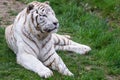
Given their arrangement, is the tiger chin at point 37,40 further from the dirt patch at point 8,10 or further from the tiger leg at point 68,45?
the dirt patch at point 8,10

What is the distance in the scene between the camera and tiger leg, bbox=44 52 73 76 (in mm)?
5774

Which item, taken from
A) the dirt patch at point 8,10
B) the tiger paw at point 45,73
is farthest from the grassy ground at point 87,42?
the dirt patch at point 8,10

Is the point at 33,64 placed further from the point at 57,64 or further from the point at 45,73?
the point at 57,64

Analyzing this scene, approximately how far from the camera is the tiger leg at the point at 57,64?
227 inches

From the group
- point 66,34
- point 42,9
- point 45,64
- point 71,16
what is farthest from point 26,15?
point 71,16

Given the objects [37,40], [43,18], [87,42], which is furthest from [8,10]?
[43,18]

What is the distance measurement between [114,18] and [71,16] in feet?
2.78

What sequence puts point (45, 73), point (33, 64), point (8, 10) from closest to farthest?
point (45, 73)
point (33, 64)
point (8, 10)

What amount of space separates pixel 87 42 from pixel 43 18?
170 centimetres

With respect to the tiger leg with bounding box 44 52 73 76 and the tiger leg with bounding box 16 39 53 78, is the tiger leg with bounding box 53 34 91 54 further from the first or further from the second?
the tiger leg with bounding box 16 39 53 78

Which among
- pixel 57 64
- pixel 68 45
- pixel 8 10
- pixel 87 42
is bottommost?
pixel 8 10

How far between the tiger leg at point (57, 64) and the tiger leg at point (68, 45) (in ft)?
2.70

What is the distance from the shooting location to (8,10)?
8578 millimetres

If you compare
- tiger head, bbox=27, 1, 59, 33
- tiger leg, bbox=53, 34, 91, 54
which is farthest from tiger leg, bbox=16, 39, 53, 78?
tiger leg, bbox=53, 34, 91, 54
